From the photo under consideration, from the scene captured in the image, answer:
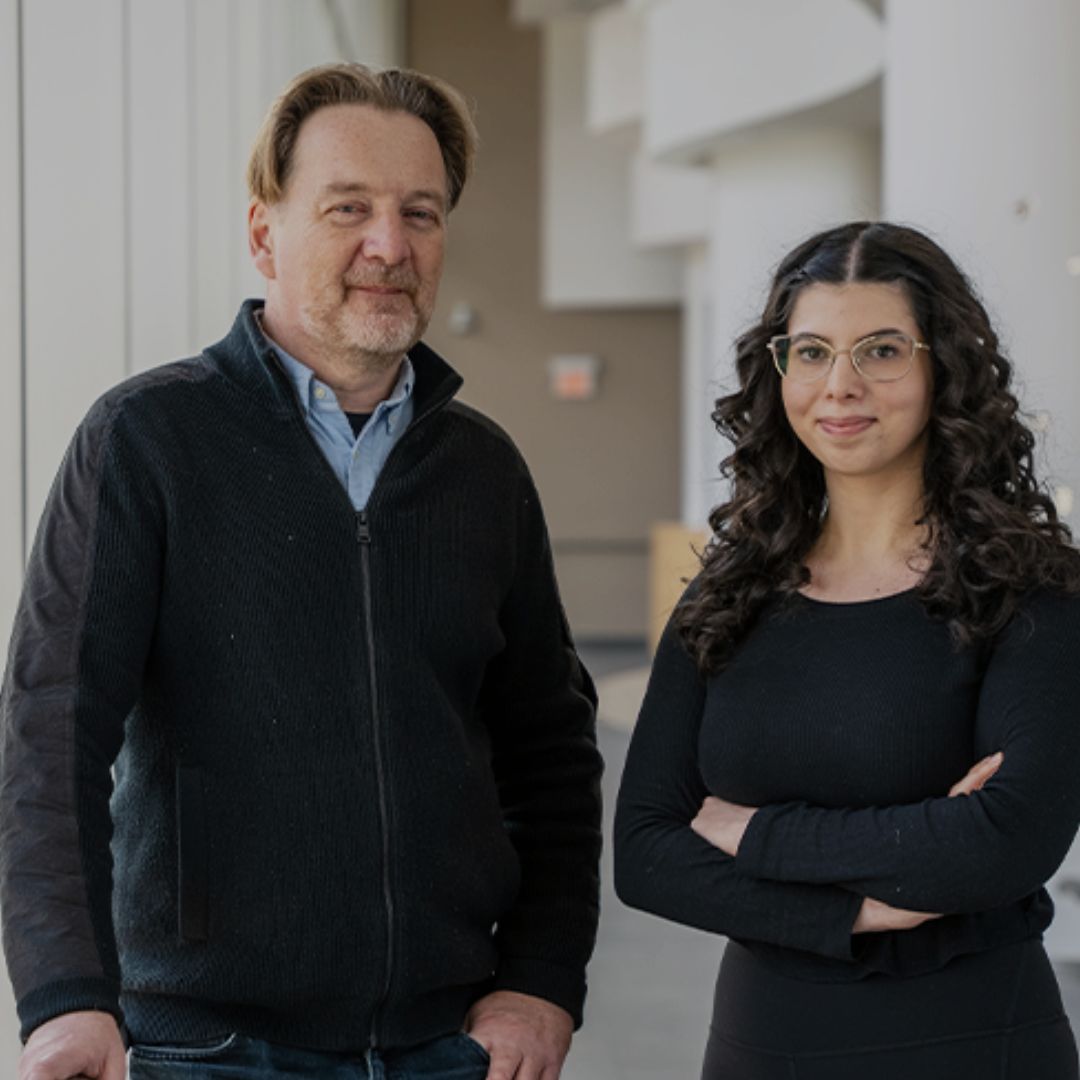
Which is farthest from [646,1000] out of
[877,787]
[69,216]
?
[877,787]

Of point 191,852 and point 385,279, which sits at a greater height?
point 385,279

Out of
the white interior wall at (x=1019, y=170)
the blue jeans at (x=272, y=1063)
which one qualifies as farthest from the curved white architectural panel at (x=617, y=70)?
the blue jeans at (x=272, y=1063)

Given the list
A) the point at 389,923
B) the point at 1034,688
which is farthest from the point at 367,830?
the point at 1034,688

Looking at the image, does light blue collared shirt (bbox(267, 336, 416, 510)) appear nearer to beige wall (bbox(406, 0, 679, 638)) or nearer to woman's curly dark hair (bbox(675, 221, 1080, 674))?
woman's curly dark hair (bbox(675, 221, 1080, 674))

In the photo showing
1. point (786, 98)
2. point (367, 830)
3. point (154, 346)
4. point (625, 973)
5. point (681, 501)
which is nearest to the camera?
point (367, 830)

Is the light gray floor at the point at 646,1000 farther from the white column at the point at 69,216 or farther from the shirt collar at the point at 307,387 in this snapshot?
the shirt collar at the point at 307,387

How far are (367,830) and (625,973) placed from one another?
14.3ft

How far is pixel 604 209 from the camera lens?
1916cm

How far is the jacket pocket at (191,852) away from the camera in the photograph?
2.19 meters

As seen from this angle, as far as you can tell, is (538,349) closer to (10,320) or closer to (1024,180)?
(1024,180)

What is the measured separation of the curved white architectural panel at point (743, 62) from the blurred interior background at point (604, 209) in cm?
2

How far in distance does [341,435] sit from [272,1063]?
0.79 metres

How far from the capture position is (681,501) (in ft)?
64.6

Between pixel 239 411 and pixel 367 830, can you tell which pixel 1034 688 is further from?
pixel 239 411
